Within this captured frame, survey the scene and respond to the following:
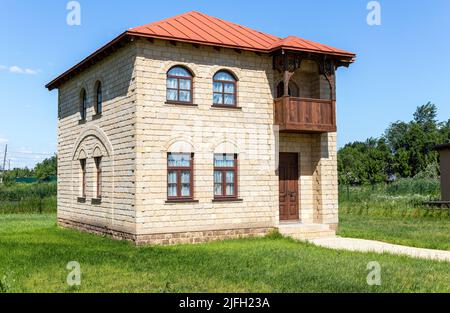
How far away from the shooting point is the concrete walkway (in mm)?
13297

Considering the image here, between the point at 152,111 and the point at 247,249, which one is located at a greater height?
the point at 152,111

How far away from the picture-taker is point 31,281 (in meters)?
9.81

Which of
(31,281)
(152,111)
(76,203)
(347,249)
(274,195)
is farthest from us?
(76,203)

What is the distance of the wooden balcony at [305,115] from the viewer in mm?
16438

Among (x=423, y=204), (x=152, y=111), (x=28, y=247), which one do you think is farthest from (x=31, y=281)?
(x=423, y=204)

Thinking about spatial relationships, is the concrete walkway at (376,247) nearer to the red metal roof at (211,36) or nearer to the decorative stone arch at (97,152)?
the red metal roof at (211,36)

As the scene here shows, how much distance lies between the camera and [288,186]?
58.6 feet

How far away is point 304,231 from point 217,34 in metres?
7.06

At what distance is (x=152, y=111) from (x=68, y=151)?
24.1 ft

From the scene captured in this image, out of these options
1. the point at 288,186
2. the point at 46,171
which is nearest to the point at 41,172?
the point at 46,171

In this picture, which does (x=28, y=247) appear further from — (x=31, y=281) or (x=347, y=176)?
(x=347, y=176)

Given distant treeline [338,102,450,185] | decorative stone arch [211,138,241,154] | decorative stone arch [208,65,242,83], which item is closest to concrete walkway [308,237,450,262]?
decorative stone arch [211,138,241,154]
